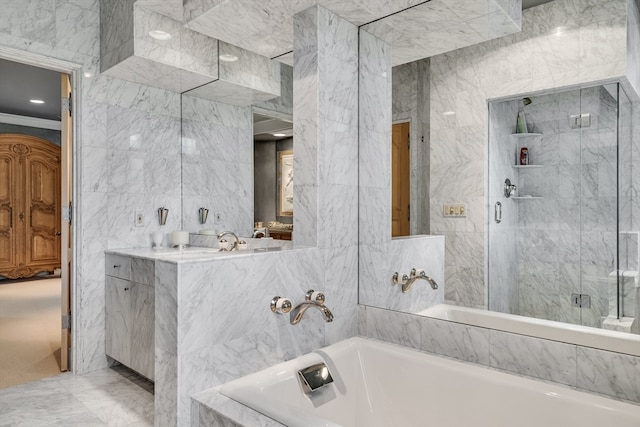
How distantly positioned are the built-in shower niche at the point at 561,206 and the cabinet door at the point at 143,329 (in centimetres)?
197

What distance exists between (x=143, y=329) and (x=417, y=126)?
2.07 meters

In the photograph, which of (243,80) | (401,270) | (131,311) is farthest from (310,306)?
(243,80)

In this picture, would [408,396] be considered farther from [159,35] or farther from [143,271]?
[159,35]

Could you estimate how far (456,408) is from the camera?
1.72 metres

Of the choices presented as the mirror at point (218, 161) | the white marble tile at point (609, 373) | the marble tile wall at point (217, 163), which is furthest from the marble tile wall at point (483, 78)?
the marble tile wall at point (217, 163)

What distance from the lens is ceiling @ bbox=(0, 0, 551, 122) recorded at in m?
2.87

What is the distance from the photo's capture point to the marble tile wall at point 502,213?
1729mm

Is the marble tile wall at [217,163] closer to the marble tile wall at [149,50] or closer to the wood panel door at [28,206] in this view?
the marble tile wall at [149,50]

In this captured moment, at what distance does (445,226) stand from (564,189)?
Result: 51cm

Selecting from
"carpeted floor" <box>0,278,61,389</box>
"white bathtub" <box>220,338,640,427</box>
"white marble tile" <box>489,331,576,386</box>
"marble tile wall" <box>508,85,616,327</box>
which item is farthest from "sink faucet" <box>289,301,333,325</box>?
"carpeted floor" <box>0,278,61,389</box>

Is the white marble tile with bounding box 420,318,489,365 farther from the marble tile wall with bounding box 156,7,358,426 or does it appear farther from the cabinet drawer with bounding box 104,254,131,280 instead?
the cabinet drawer with bounding box 104,254,131,280

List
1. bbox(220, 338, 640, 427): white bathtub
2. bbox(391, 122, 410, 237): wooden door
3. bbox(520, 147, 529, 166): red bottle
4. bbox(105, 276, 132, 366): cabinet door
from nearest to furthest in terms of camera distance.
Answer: bbox(220, 338, 640, 427): white bathtub, bbox(520, 147, 529, 166): red bottle, bbox(391, 122, 410, 237): wooden door, bbox(105, 276, 132, 366): cabinet door

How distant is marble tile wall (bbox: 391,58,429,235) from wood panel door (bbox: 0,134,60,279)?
21.7ft

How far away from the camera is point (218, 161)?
3.30 meters
